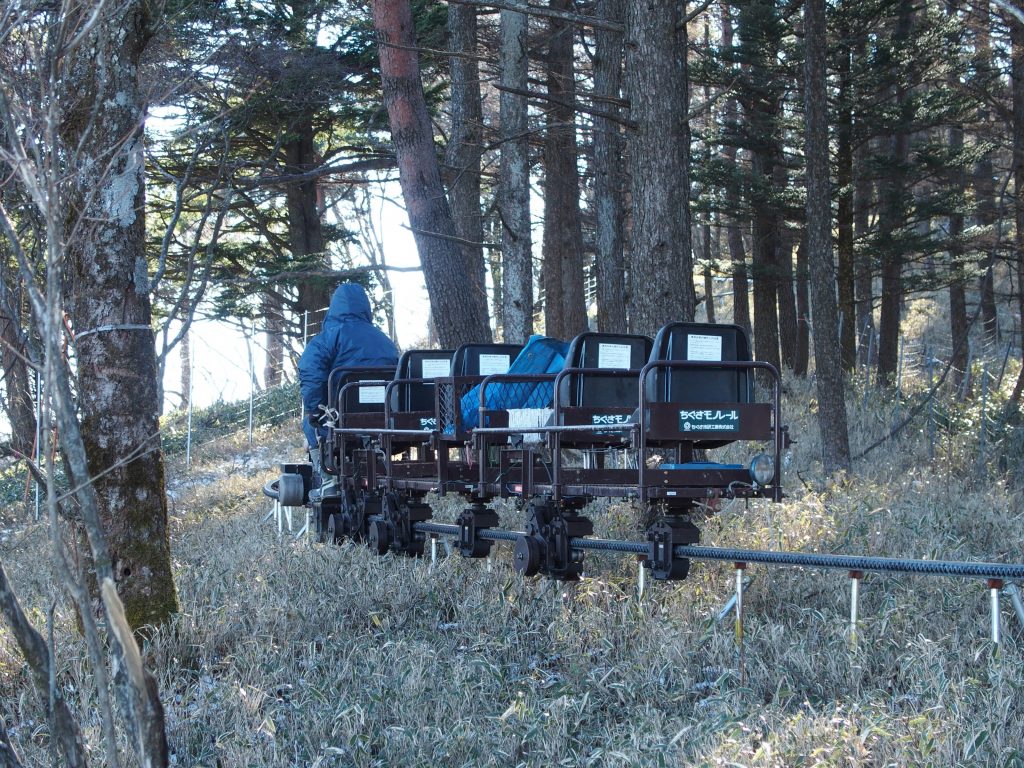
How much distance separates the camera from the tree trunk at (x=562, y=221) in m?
19.7

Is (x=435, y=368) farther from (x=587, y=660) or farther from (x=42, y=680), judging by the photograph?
(x=42, y=680)

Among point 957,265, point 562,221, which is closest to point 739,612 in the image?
point 562,221

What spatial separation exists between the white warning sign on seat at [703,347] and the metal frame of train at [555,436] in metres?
0.01

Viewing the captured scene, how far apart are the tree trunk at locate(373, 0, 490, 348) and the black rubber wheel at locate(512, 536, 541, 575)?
6025mm

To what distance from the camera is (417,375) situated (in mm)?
9875

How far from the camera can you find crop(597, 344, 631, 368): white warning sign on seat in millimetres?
7777

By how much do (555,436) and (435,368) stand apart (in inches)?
111

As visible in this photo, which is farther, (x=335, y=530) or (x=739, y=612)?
(x=335, y=530)

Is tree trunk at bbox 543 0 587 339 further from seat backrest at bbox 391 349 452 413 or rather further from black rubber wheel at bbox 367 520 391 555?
black rubber wheel at bbox 367 520 391 555

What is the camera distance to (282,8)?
63.5ft

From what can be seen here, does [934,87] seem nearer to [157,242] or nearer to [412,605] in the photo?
[157,242]

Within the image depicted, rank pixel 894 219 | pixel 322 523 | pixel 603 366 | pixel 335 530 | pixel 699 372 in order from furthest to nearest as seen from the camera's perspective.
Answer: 1. pixel 894 219
2. pixel 322 523
3. pixel 335 530
4. pixel 603 366
5. pixel 699 372

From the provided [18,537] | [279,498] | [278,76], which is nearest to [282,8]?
[278,76]

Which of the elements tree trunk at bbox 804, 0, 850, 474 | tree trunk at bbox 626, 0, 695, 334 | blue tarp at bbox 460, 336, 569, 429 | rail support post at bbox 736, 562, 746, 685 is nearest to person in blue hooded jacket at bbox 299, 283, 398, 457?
tree trunk at bbox 626, 0, 695, 334
